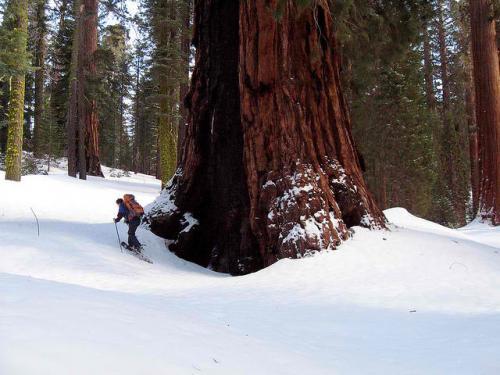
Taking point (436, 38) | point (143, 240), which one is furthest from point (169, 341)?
point (436, 38)

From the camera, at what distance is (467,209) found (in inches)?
1043

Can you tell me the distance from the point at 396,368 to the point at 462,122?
23.3 metres

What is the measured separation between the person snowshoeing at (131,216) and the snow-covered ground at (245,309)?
313 mm

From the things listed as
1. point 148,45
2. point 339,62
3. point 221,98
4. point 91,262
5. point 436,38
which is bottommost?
point 91,262

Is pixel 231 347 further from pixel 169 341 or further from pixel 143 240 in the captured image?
pixel 143 240

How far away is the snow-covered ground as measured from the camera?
208 cm

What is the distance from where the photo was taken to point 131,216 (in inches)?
296

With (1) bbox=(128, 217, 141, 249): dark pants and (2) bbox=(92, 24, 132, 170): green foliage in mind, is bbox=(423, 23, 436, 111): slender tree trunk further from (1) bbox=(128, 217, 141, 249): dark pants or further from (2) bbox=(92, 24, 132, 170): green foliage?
(1) bbox=(128, 217, 141, 249): dark pants

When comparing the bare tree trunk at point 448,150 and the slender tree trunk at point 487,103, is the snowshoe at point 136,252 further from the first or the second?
the bare tree trunk at point 448,150

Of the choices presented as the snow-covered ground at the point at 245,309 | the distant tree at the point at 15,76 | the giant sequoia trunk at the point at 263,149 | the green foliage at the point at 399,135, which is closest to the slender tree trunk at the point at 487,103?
the snow-covered ground at the point at 245,309

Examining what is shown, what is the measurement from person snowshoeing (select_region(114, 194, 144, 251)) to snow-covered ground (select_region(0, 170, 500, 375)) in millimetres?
313

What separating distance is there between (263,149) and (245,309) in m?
3.27

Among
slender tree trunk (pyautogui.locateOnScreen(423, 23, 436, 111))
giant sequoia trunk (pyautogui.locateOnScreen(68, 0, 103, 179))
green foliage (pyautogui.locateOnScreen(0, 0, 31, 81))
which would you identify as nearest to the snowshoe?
green foliage (pyautogui.locateOnScreen(0, 0, 31, 81))

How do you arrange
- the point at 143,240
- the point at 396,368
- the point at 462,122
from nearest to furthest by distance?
1. the point at 396,368
2. the point at 143,240
3. the point at 462,122
